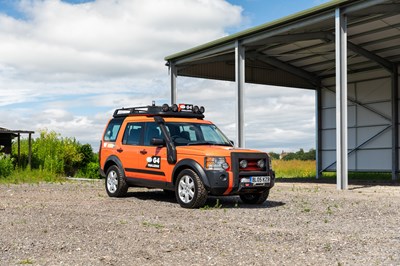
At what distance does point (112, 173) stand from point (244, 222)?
5.11 metres

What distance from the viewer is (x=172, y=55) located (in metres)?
25.0

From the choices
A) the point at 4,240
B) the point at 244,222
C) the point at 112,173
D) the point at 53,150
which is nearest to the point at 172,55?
the point at 53,150

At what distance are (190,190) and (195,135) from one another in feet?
5.06

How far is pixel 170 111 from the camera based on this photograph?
12438 mm

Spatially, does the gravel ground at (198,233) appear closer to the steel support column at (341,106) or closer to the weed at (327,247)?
the weed at (327,247)

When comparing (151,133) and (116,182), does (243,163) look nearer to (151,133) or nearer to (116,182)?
(151,133)

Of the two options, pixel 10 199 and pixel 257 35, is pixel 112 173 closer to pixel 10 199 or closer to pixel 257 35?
pixel 10 199

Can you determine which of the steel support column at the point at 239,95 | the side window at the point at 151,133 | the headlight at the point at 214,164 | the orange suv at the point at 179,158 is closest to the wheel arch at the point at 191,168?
the orange suv at the point at 179,158

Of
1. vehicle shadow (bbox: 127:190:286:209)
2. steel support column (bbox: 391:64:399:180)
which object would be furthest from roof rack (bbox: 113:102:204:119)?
steel support column (bbox: 391:64:399:180)

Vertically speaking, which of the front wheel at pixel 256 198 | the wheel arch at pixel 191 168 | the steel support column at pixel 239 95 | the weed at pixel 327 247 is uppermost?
the steel support column at pixel 239 95

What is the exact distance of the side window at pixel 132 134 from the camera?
41.2 feet

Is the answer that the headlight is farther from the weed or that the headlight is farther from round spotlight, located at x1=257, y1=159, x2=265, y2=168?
the weed

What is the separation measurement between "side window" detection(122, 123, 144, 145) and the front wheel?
280cm

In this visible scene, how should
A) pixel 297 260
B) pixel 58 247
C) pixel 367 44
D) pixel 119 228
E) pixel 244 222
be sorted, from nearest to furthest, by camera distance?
pixel 297 260, pixel 58 247, pixel 119 228, pixel 244 222, pixel 367 44
